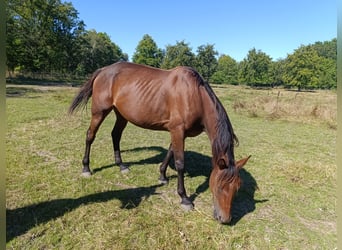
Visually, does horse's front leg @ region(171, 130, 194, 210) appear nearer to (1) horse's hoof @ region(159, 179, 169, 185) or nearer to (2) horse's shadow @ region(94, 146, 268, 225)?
(2) horse's shadow @ region(94, 146, 268, 225)

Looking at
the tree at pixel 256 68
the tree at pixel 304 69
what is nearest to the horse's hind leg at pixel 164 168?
the tree at pixel 256 68

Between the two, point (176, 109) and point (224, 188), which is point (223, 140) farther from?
point (176, 109)

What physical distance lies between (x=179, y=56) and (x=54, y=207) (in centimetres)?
4274

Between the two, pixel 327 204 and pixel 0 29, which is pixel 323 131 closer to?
pixel 327 204

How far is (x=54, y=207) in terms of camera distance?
313 centimetres

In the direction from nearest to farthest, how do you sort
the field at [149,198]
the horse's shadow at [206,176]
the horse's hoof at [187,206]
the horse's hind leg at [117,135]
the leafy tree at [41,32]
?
the field at [149,198]
the horse's hoof at [187,206]
the horse's shadow at [206,176]
the horse's hind leg at [117,135]
the leafy tree at [41,32]

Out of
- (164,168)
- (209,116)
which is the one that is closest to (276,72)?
(164,168)

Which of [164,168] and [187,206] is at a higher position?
[164,168]

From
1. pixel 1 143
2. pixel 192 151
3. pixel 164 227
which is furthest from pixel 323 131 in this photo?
pixel 1 143

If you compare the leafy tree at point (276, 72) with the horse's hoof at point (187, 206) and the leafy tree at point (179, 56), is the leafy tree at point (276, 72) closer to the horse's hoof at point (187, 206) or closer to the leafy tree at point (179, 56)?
the leafy tree at point (179, 56)

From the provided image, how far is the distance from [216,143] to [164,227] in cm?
124

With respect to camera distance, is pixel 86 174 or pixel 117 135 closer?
pixel 86 174

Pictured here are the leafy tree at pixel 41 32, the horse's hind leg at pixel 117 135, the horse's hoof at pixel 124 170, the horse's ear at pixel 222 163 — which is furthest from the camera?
the leafy tree at pixel 41 32

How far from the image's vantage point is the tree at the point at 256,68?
4541 centimetres
